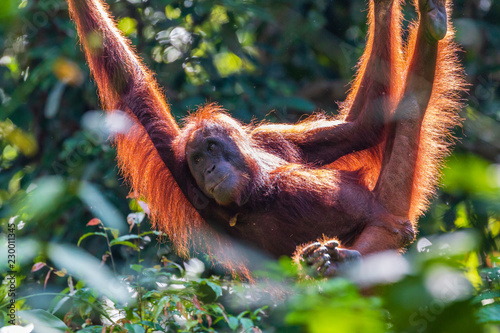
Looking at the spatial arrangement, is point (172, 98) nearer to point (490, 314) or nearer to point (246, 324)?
point (246, 324)

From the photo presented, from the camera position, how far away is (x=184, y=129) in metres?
3.25

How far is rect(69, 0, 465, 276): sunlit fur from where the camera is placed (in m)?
2.91

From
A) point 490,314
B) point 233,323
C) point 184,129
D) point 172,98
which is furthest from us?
point 172,98

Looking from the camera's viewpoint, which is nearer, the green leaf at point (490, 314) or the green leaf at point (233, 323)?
the green leaf at point (490, 314)

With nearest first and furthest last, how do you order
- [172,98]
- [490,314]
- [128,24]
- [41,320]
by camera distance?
[490,314], [41,320], [172,98], [128,24]

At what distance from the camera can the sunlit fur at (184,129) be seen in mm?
2906

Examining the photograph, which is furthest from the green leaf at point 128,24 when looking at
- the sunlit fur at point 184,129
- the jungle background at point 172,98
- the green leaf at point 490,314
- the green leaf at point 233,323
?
the green leaf at point 490,314

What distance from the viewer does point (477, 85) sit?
16.3ft

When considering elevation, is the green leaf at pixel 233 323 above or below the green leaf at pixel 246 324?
above

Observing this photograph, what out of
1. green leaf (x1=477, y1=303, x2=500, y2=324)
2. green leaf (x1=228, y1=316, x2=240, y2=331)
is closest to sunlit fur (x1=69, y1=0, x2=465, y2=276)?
green leaf (x1=228, y1=316, x2=240, y2=331)

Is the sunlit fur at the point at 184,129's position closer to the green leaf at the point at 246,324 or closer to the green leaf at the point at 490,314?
the green leaf at the point at 246,324

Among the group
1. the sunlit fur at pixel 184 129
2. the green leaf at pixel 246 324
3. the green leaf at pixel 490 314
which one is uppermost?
the green leaf at pixel 490 314

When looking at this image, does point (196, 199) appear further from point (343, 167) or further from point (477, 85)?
point (477, 85)

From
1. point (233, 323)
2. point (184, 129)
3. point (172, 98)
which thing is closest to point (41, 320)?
point (233, 323)
